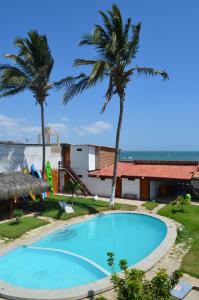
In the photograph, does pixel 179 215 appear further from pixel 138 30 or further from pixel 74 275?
pixel 138 30

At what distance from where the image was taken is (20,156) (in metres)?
24.6

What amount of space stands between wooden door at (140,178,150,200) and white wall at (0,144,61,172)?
8.52 m

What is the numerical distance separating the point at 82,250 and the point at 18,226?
4.43 metres

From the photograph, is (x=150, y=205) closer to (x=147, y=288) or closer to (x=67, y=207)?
(x=67, y=207)

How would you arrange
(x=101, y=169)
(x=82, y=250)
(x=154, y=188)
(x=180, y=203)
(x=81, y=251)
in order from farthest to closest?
(x=101, y=169) < (x=154, y=188) < (x=180, y=203) < (x=82, y=250) < (x=81, y=251)

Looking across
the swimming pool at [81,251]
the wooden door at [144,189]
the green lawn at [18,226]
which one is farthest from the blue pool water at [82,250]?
the wooden door at [144,189]

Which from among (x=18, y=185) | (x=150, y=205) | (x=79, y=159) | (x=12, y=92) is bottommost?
(x=150, y=205)

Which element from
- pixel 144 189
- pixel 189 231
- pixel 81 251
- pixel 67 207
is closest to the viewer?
pixel 81 251

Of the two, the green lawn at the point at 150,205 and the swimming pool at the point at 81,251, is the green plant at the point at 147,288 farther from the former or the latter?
the green lawn at the point at 150,205

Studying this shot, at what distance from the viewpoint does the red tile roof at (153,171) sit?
25266mm

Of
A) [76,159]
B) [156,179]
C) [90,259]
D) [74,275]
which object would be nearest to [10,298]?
[74,275]

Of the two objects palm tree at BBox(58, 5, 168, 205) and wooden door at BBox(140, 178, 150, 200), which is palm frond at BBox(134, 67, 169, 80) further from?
wooden door at BBox(140, 178, 150, 200)

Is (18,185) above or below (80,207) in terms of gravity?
above

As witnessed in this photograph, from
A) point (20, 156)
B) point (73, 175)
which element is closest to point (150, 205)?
point (73, 175)
